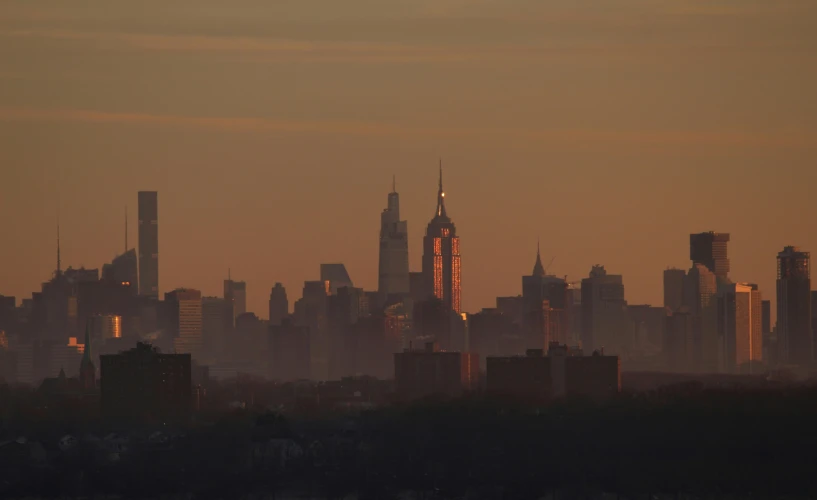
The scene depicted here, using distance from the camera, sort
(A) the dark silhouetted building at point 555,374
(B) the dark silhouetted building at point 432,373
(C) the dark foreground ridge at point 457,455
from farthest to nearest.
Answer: (B) the dark silhouetted building at point 432,373 < (A) the dark silhouetted building at point 555,374 < (C) the dark foreground ridge at point 457,455

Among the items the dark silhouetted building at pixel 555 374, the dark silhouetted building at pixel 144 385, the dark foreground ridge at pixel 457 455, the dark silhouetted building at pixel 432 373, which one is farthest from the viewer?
the dark silhouetted building at pixel 432 373

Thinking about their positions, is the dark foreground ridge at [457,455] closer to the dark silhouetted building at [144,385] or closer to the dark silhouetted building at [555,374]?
the dark silhouetted building at [144,385]

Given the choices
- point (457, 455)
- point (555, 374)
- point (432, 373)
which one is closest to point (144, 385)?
point (555, 374)

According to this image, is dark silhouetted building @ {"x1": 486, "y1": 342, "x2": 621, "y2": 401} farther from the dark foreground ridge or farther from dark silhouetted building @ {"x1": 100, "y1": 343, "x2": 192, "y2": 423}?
the dark foreground ridge

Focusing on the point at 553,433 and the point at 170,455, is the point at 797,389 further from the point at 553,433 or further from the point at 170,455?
the point at 170,455

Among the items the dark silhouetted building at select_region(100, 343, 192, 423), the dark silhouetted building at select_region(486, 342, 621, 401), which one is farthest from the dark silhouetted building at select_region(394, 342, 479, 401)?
the dark silhouetted building at select_region(100, 343, 192, 423)

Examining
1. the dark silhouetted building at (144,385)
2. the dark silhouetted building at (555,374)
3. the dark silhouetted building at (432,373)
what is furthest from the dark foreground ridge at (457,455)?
the dark silhouetted building at (432,373)
